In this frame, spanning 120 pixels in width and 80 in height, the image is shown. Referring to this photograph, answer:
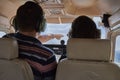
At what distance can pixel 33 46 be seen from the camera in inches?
82.6

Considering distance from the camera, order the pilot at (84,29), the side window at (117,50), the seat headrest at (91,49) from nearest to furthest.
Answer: the seat headrest at (91,49), the pilot at (84,29), the side window at (117,50)

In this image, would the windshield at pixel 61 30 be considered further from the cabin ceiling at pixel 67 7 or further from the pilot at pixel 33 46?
the pilot at pixel 33 46

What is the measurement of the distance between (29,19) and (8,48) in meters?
0.37

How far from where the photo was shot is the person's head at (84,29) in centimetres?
226

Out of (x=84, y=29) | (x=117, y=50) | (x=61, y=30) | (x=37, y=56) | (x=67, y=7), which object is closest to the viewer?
(x=37, y=56)

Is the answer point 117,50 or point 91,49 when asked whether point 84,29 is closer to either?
point 91,49

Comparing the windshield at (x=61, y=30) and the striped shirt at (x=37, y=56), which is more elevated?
the windshield at (x=61, y=30)

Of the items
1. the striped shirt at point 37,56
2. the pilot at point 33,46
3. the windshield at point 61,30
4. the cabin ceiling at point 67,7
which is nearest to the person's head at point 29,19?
the pilot at point 33,46

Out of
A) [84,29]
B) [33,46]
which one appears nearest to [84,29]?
[84,29]

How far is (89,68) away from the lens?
196 cm

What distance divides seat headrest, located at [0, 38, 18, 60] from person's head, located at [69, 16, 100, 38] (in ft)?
2.08

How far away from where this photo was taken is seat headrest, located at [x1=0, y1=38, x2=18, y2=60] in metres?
1.98

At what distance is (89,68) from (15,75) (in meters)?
0.65

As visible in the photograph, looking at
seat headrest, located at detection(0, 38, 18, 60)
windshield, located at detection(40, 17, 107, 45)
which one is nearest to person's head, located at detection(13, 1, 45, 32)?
seat headrest, located at detection(0, 38, 18, 60)
